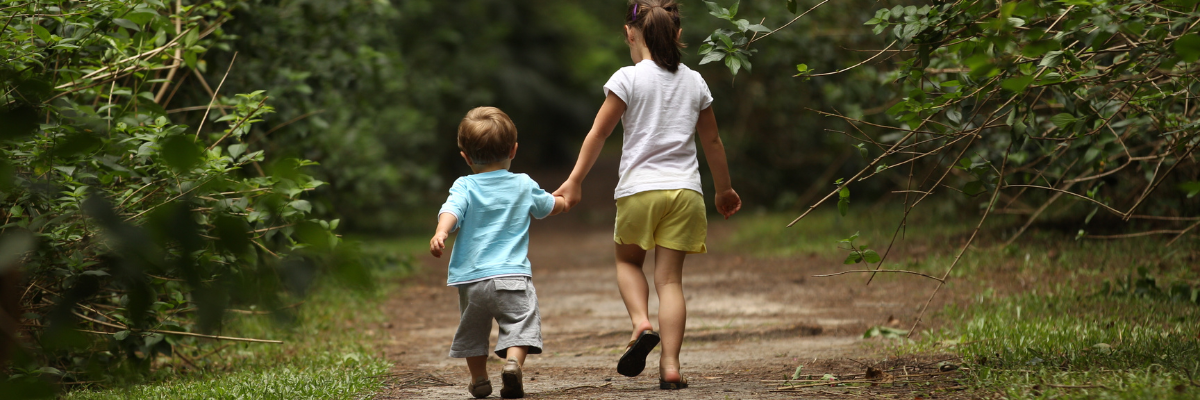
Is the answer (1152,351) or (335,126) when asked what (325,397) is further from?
(335,126)

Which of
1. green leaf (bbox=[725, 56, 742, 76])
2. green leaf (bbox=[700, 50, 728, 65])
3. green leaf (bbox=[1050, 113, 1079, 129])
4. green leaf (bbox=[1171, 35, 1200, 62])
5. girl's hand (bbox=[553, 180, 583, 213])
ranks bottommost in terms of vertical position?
girl's hand (bbox=[553, 180, 583, 213])

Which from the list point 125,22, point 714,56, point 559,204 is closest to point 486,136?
point 559,204

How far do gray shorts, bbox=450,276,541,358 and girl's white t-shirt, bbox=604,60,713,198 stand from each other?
1.78ft

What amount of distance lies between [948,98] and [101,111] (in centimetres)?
339

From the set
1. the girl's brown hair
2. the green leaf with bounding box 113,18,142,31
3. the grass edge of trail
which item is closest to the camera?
the grass edge of trail

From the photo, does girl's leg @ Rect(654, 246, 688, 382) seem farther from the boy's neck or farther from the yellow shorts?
the boy's neck

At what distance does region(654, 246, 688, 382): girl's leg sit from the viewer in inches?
137

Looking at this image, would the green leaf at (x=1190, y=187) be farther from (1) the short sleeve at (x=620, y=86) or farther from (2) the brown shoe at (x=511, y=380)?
(2) the brown shoe at (x=511, y=380)

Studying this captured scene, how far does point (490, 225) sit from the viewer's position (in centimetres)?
352

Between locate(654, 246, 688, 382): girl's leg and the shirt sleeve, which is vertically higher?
the shirt sleeve

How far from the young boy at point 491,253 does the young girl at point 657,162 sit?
0.25 metres

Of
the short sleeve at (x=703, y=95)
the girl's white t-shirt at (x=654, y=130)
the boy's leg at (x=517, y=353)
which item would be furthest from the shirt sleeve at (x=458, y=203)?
the short sleeve at (x=703, y=95)

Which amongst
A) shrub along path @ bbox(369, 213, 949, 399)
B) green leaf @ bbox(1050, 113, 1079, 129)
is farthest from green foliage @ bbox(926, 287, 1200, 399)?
green leaf @ bbox(1050, 113, 1079, 129)

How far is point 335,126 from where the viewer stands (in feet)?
33.5
